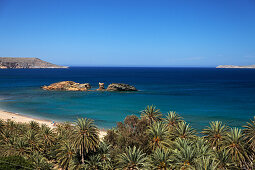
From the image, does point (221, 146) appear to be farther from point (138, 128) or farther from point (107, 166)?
point (107, 166)

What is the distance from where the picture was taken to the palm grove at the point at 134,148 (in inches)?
953

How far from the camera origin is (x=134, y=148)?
2559cm

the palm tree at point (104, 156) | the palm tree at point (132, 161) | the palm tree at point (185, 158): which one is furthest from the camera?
the palm tree at point (104, 156)

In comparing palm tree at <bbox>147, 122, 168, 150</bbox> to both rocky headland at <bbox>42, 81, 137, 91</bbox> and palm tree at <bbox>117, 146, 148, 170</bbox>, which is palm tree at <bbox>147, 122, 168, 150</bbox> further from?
rocky headland at <bbox>42, 81, 137, 91</bbox>

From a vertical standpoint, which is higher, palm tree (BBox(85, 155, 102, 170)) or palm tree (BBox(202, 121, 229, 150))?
palm tree (BBox(202, 121, 229, 150))

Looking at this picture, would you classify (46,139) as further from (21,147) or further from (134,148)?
(134,148)

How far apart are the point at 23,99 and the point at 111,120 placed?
51.1 metres

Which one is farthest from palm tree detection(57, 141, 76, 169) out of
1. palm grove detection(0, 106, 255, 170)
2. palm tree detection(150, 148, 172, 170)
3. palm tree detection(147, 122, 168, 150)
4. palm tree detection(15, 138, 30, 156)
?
palm tree detection(150, 148, 172, 170)

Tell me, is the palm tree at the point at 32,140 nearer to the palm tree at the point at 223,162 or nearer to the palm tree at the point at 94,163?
the palm tree at the point at 94,163

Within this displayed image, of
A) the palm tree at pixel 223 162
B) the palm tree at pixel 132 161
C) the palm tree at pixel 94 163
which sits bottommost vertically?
the palm tree at pixel 94 163

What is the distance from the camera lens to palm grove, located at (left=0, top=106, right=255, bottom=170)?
2422cm

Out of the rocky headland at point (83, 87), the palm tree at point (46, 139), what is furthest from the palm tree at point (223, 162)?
the rocky headland at point (83, 87)

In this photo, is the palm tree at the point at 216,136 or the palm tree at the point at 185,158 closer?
the palm tree at the point at 185,158

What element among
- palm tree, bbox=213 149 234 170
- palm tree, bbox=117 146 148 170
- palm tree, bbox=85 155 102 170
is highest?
palm tree, bbox=213 149 234 170
